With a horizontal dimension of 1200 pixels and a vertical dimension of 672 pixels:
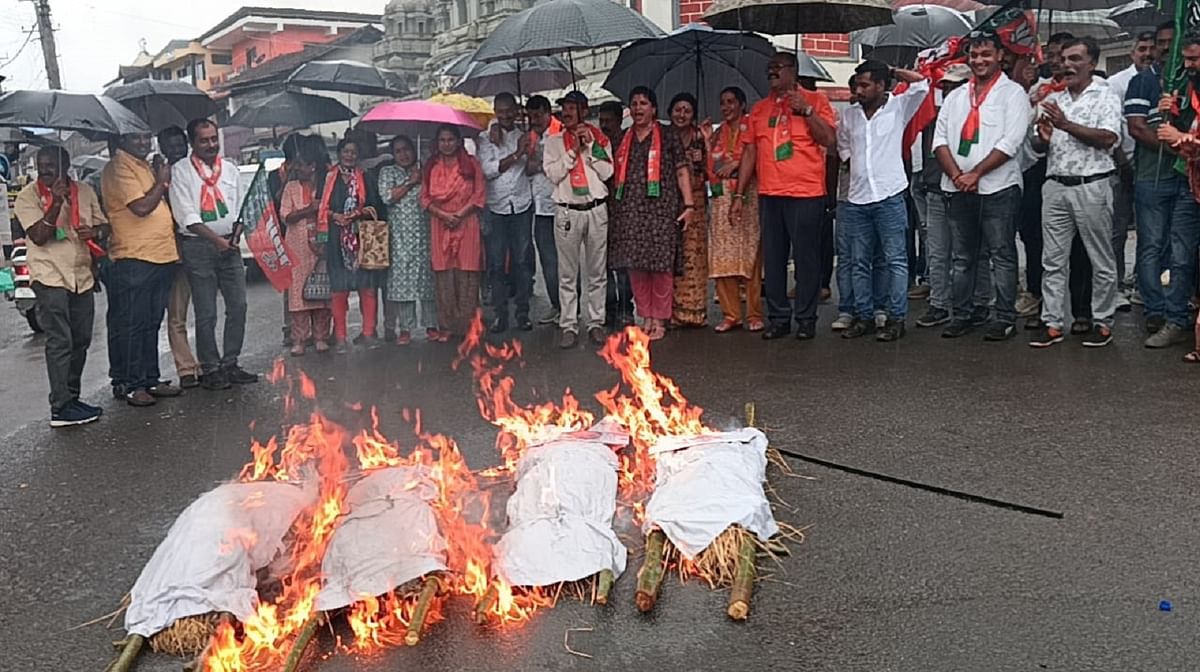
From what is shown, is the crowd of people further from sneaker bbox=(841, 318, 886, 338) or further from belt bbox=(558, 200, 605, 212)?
sneaker bbox=(841, 318, 886, 338)

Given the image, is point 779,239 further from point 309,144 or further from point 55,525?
point 55,525

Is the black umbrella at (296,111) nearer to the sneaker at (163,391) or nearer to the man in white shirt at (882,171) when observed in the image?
the sneaker at (163,391)

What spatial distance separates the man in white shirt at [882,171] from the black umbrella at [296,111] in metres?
5.54

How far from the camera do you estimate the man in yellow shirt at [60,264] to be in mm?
6711

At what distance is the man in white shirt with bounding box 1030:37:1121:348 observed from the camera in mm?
6953

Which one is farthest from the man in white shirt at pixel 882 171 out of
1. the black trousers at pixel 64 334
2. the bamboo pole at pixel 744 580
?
the black trousers at pixel 64 334

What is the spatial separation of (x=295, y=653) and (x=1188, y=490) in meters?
3.89

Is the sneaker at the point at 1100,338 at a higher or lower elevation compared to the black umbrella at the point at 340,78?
lower

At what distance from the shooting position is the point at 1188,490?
4.60 meters

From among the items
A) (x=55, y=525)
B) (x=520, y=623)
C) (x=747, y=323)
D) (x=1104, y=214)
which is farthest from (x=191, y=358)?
(x=1104, y=214)

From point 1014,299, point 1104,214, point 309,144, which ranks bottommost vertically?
point 1014,299

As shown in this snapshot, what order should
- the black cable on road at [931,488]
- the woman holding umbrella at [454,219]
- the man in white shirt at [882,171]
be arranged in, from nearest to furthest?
the black cable on road at [931,488] → the man in white shirt at [882,171] → the woman holding umbrella at [454,219]

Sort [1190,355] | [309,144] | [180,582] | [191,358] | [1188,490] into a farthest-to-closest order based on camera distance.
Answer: [309,144] < [191,358] < [1190,355] < [1188,490] < [180,582]

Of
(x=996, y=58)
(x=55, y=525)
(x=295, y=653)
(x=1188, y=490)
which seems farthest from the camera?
(x=996, y=58)
